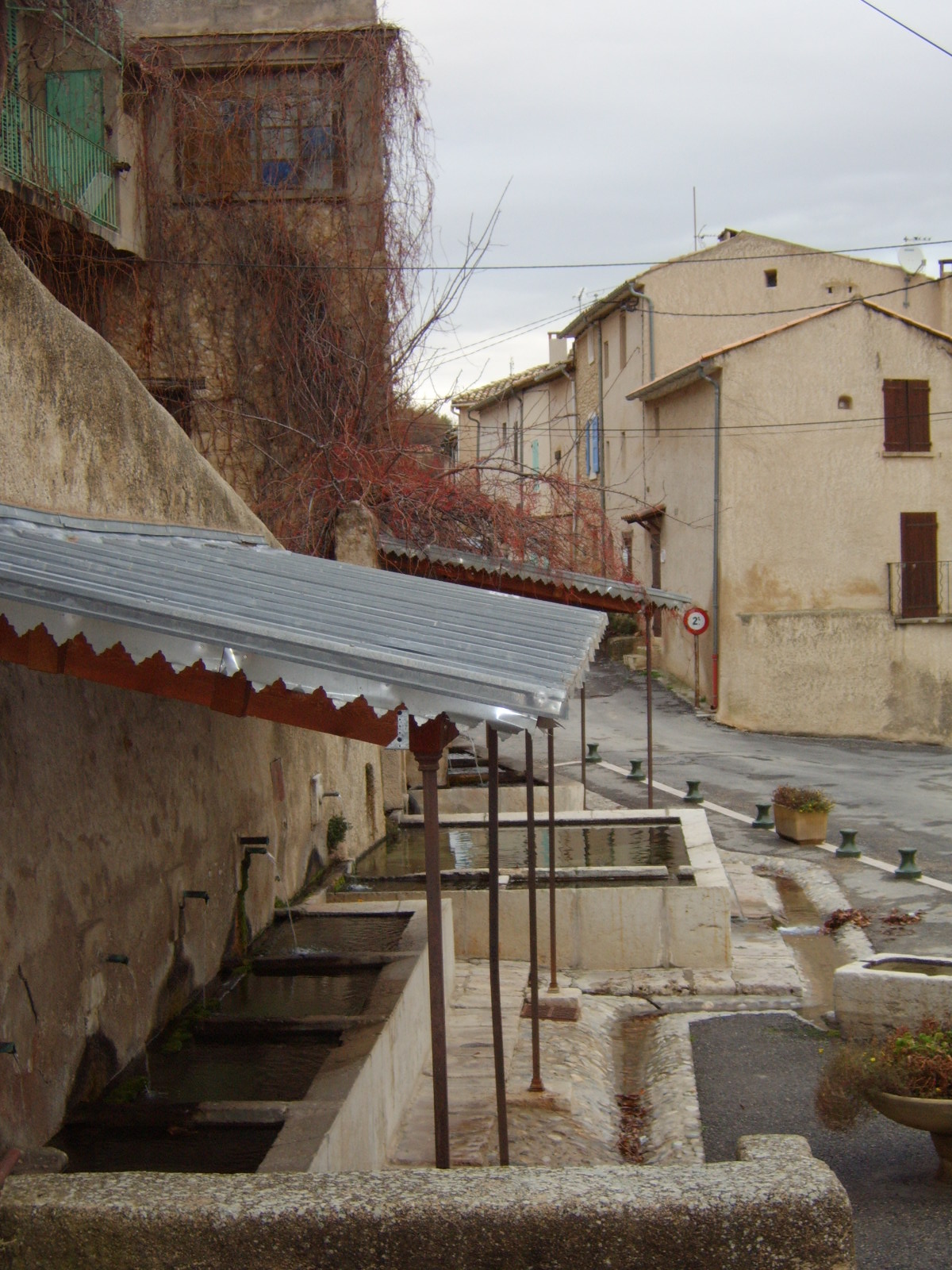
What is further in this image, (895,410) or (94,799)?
(895,410)

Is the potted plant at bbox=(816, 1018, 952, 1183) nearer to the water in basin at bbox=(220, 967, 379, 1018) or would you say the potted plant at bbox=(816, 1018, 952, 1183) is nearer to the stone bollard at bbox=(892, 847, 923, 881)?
the water in basin at bbox=(220, 967, 379, 1018)

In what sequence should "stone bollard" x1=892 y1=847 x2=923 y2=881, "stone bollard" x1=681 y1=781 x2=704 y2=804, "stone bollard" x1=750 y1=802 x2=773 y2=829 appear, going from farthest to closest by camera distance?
"stone bollard" x1=681 y1=781 x2=704 y2=804, "stone bollard" x1=750 y1=802 x2=773 y2=829, "stone bollard" x1=892 y1=847 x2=923 y2=881

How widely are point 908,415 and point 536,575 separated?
15.2 metres

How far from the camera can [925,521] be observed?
977 inches

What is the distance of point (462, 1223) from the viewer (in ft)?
10.1

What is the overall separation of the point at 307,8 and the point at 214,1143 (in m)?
14.4

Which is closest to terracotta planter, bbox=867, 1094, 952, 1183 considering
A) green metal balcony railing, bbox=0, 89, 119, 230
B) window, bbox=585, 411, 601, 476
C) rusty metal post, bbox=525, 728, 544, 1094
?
rusty metal post, bbox=525, 728, 544, 1094

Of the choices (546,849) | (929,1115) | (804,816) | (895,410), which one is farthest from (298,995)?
(895,410)

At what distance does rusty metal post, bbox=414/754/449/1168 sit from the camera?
11.8 feet

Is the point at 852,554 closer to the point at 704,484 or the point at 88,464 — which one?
the point at 704,484

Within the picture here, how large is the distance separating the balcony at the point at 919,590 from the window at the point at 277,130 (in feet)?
46.2

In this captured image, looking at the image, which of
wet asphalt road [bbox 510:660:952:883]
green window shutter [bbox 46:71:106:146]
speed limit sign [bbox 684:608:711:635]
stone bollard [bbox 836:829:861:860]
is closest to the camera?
stone bollard [bbox 836:829:861:860]

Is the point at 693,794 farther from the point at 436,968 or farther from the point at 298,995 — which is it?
the point at 436,968

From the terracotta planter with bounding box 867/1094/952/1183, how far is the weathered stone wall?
3376 mm
